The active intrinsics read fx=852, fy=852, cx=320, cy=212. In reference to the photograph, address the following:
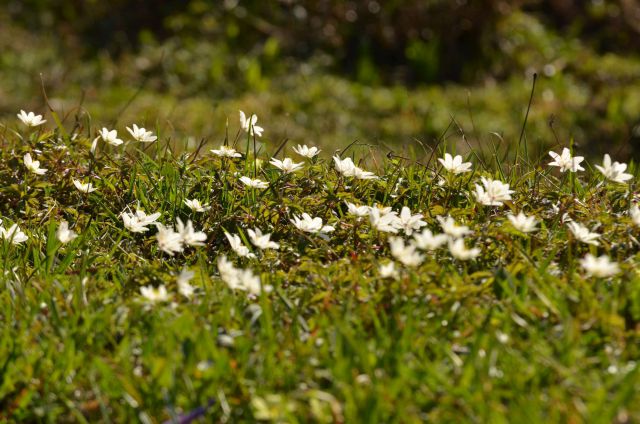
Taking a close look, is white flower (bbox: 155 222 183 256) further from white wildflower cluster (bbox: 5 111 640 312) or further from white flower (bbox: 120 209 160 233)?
white flower (bbox: 120 209 160 233)

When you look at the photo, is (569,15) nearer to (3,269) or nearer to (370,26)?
(370,26)

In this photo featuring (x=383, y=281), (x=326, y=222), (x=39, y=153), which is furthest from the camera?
(x=39, y=153)

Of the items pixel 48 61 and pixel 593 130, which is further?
pixel 48 61

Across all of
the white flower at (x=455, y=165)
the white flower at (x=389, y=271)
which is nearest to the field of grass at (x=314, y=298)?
the white flower at (x=389, y=271)

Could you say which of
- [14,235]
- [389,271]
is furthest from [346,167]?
[14,235]

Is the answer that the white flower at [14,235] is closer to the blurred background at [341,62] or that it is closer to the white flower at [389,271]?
the white flower at [389,271]

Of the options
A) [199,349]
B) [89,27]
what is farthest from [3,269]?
[89,27]
